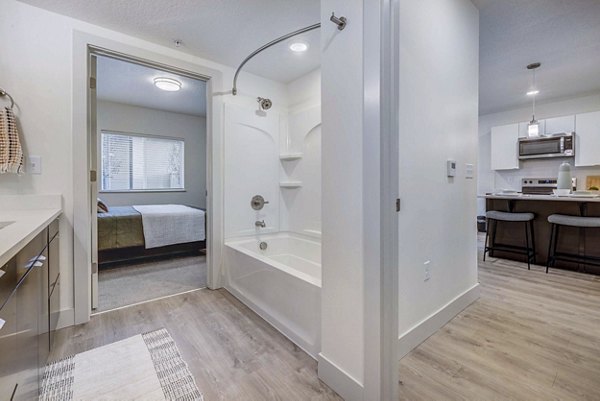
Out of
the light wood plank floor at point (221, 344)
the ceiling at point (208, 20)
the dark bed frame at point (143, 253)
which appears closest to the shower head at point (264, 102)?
the ceiling at point (208, 20)

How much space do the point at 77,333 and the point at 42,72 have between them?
74.7 inches

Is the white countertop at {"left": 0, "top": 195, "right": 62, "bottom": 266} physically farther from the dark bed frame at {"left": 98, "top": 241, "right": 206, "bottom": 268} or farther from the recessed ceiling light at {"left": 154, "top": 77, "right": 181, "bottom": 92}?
the recessed ceiling light at {"left": 154, "top": 77, "right": 181, "bottom": 92}

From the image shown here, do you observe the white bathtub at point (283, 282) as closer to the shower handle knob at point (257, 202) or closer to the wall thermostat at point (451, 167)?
the shower handle knob at point (257, 202)

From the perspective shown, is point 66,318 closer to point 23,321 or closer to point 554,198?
point 23,321

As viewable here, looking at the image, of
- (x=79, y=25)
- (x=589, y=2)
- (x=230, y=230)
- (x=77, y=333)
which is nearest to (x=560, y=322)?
(x=589, y=2)

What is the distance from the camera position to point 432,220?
6.24 ft

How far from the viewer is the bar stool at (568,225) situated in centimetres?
291

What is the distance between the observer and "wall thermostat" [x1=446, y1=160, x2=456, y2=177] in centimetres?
204

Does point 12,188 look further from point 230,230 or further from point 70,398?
point 230,230

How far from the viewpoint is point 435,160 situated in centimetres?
191

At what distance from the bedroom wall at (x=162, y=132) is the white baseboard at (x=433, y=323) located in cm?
528

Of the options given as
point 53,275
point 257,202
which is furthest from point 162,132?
point 53,275

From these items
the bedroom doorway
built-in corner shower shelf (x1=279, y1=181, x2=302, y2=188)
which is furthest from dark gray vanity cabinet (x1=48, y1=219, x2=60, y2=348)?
built-in corner shower shelf (x1=279, y1=181, x2=302, y2=188)

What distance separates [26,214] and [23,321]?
1091 millimetres
